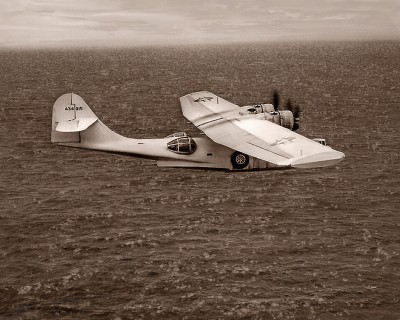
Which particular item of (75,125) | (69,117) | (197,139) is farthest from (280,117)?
(69,117)

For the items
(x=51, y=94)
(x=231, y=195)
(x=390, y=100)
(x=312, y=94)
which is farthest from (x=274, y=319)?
(x=51, y=94)

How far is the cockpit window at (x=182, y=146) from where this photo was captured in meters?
38.6

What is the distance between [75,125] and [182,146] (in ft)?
27.3

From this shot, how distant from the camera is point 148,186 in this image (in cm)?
6575

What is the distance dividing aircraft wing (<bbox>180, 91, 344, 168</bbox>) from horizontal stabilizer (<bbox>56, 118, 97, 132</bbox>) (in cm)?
879

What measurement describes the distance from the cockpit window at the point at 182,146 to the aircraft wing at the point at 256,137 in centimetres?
149

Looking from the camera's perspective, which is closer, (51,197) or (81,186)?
(51,197)

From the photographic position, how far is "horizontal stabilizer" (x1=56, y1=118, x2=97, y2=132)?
38.3 meters

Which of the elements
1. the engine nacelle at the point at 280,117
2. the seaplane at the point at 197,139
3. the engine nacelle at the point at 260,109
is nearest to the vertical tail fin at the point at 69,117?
the seaplane at the point at 197,139

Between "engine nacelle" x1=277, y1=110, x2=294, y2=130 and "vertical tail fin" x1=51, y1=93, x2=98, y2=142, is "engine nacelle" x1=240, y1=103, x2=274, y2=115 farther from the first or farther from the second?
"vertical tail fin" x1=51, y1=93, x2=98, y2=142

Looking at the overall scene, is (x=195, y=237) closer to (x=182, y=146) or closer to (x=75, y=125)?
(x=182, y=146)

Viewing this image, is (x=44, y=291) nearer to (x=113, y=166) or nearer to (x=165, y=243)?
(x=165, y=243)

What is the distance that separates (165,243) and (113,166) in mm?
27206

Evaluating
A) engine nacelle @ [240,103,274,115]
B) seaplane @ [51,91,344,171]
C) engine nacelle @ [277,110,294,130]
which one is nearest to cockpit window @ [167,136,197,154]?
seaplane @ [51,91,344,171]
